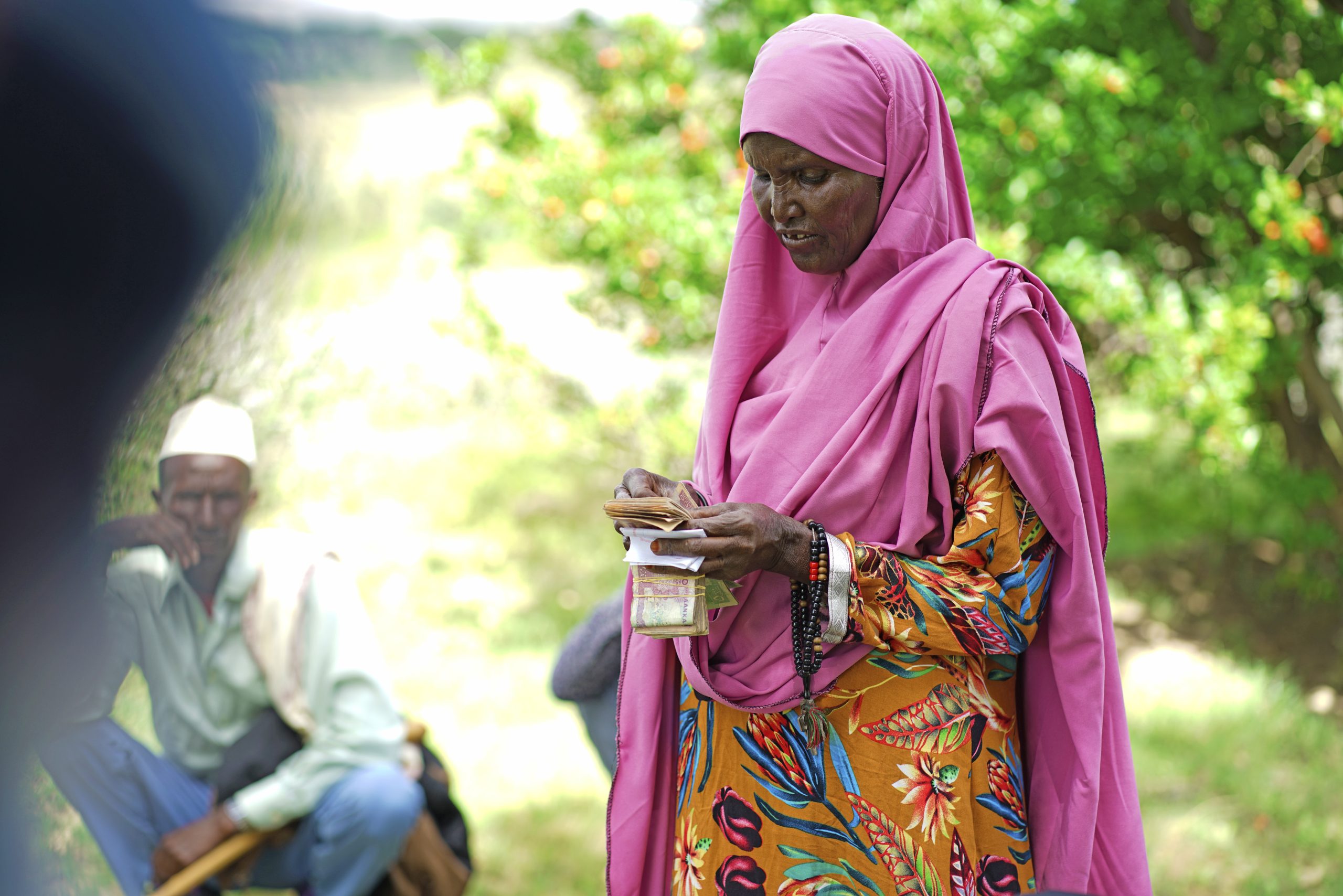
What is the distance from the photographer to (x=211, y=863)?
108 inches

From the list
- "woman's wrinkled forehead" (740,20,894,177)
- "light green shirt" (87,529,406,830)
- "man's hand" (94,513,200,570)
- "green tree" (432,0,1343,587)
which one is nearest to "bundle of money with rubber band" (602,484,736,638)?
"woman's wrinkled forehead" (740,20,894,177)

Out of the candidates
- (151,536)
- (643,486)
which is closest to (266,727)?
(151,536)

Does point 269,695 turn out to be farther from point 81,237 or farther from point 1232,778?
point 1232,778

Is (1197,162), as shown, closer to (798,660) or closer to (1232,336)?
(1232,336)

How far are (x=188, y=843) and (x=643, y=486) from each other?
185cm

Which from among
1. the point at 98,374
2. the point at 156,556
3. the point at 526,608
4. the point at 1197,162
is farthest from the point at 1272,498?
the point at 98,374

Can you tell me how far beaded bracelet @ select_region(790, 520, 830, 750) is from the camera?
153 cm

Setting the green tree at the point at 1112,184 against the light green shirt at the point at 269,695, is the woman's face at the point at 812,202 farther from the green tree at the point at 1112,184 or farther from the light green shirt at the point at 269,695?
the green tree at the point at 1112,184

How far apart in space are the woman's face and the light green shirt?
1.80 metres

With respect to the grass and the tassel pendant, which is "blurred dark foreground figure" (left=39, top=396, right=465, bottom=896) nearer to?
the tassel pendant

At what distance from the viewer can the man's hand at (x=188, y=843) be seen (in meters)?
2.74

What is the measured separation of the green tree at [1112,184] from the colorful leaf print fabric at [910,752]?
2.37 m

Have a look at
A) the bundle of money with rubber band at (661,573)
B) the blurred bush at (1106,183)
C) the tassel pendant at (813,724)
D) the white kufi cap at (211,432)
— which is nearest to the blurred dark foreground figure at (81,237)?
the white kufi cap at (211,432)

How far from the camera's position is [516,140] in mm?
4906
